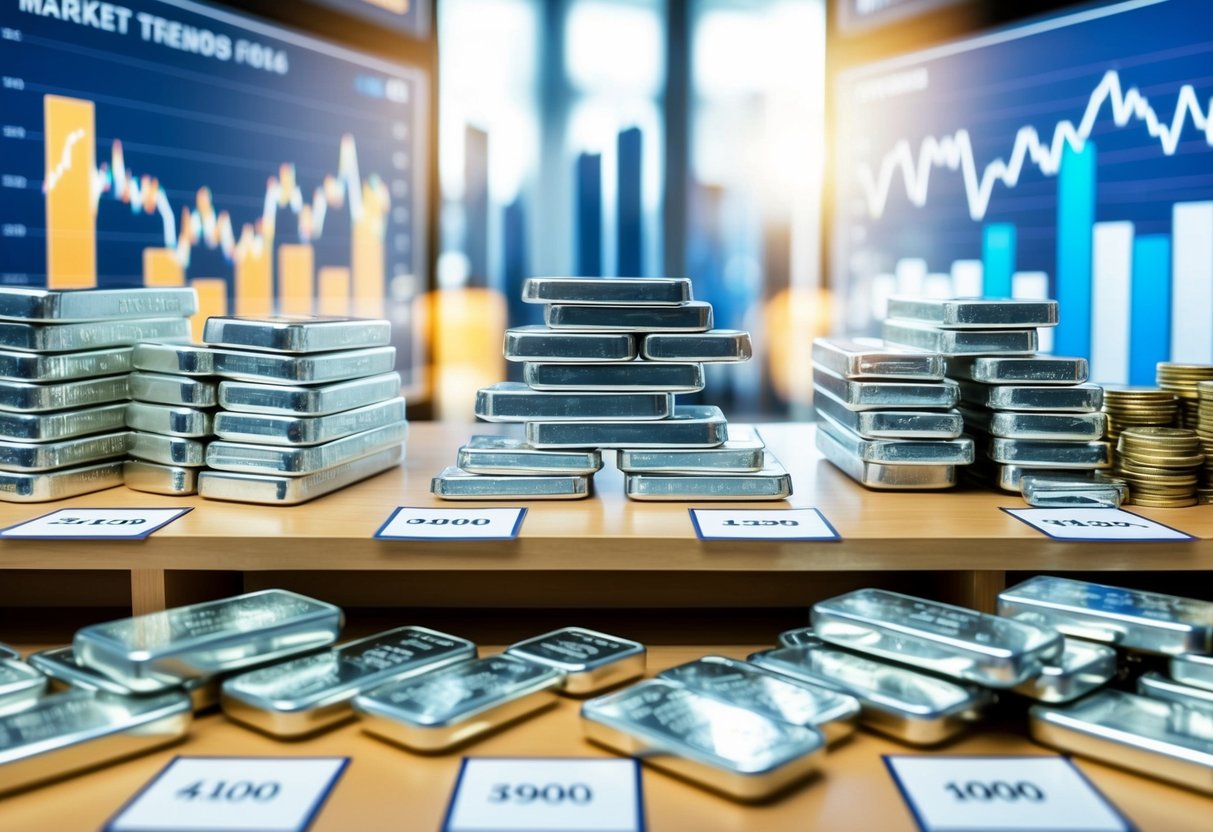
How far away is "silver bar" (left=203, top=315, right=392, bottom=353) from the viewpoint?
1070mm

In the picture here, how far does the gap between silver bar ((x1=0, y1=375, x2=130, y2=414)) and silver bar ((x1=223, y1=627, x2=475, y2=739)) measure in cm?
41

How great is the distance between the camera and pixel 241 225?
6.36 ft

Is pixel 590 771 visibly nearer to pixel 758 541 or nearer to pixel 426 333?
pixel 758 541

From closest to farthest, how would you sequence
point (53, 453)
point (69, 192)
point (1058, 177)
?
point (53, 453)
point (69, 192)
point (1058, 177)

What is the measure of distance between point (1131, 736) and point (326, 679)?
0.58 m

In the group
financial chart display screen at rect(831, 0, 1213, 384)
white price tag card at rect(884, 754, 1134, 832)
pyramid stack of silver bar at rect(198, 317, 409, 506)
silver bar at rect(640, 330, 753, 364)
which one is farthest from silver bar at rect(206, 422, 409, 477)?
financial chart display screen at rect(831, 0, 1213, 384)

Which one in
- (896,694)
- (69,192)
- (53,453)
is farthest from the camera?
(69,192)

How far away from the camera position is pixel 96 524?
98cm

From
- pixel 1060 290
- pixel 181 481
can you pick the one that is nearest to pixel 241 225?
pixel 181 481

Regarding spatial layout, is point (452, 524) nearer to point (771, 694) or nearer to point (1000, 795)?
point (771, 694)

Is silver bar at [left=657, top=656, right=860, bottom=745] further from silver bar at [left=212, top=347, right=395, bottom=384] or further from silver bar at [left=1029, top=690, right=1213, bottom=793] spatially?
silver bar at [left=212, top=347, right=395, bottom=384]

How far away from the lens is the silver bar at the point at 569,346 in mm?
1103

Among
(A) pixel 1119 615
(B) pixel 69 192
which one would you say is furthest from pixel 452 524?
(B) pixel 69 192

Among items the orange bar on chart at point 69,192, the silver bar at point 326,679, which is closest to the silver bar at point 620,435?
the silver bar at point 326,679
